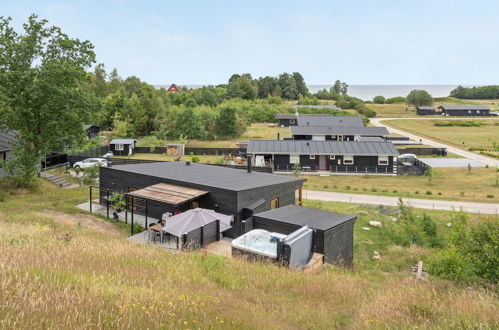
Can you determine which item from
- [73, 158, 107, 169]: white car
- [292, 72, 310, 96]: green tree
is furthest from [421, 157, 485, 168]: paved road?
[292, 72, 310, 96]: green tree

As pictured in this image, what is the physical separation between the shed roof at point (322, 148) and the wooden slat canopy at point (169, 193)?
2583 cm

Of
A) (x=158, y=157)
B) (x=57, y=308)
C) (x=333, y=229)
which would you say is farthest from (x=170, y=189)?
(x=158, y=157)

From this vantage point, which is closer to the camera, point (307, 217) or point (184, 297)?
point (184, 297)

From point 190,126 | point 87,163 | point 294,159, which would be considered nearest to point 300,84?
point 190,126

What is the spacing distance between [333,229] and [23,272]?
12.2 m

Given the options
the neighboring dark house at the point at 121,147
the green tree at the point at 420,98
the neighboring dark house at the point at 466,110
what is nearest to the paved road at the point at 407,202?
the neighboring dark house at the point at 121,147

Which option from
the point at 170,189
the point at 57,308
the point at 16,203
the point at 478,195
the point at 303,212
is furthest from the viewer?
the point at 478,195

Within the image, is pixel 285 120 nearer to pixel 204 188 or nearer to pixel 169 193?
pixel 204 188

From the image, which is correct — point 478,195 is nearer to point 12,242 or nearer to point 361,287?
point 361,287

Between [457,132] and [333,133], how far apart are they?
38.6 m

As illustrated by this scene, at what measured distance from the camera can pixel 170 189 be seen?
20250 millimetres

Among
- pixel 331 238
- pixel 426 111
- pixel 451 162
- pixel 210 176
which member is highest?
pixel 426 111

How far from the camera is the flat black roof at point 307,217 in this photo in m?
16.2

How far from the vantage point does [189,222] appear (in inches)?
655
